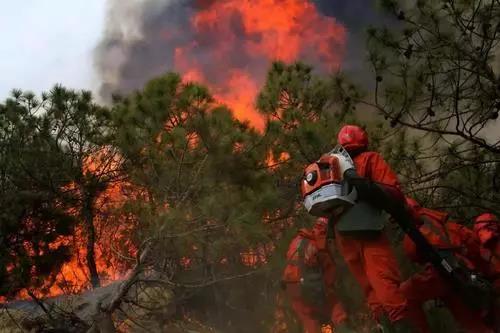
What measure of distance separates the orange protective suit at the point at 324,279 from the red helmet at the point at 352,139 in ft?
4.43

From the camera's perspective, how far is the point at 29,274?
9.02 meters

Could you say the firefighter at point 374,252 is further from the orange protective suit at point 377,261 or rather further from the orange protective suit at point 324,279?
the orange protective suit at point 324,279

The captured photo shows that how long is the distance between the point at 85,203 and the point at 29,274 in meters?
1.50

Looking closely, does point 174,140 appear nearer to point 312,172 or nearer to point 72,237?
point 312,172

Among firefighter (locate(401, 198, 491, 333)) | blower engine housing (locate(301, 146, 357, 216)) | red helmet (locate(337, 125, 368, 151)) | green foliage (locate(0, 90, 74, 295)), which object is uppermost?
green foliage (locate(0, 90, 74, 295))

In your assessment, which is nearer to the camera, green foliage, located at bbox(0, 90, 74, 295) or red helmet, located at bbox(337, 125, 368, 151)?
red helmet, located at bbox(337, 125, 368, 151)

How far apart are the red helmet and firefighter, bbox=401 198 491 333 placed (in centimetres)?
58

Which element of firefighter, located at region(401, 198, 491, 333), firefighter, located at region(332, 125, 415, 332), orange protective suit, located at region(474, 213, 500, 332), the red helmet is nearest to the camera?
firefighter, located at region(332, 125, 415, 332)

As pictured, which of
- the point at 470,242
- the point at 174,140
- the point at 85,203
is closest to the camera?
the point at 470,242

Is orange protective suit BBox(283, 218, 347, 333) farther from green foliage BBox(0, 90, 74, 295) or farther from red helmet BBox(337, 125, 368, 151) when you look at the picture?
green foliage BBox(0, 90, 74, 295)

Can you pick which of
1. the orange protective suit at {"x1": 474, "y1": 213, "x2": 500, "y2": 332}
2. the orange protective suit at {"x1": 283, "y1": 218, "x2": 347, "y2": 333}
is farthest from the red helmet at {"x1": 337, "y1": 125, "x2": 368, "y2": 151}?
the orange protective suit at {"x1": 283, "y1": 218, "x2": 347, "y2": 333}

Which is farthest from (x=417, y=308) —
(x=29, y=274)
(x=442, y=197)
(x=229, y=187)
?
(x=29, y=274)

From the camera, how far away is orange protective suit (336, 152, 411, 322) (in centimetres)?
384

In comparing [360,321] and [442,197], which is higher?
[442,197]
